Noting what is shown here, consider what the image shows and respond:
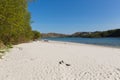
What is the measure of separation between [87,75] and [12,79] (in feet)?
11.9

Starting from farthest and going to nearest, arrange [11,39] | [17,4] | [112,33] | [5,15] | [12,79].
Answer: [112,33], [11,39], [17,4], [5,15], [12,79]

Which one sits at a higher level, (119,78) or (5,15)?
(5,15)

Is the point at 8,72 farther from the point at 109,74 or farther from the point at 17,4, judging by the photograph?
the point at 17,4

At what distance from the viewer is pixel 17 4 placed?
18812 mm

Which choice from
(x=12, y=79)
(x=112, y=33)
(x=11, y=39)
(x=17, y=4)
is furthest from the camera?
(x=112, y=33)

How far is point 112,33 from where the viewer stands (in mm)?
141375

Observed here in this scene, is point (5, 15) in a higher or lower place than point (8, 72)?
higher

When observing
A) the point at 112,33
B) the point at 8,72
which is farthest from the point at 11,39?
the point at 112,33

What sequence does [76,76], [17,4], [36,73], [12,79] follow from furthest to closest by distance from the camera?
1. [17,4]
2. [36,73]
3. [76,76]
4. [12,79]

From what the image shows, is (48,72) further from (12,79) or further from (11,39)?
(11,39)

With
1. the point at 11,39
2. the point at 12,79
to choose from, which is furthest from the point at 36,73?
the point at 11,39

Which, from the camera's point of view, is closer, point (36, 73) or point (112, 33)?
point (36, 73)

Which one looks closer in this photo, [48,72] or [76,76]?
[76,76]

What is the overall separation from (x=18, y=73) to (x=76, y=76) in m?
3.06
